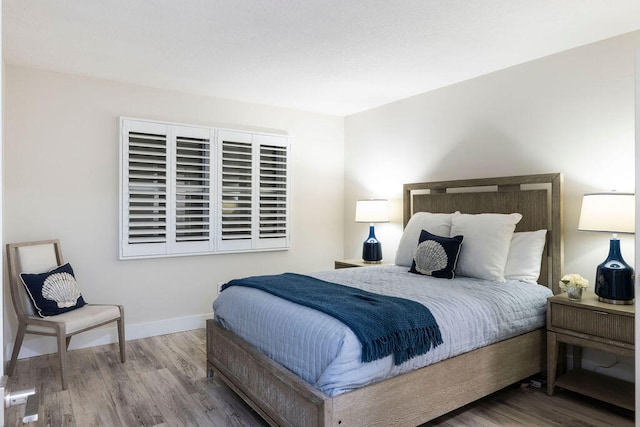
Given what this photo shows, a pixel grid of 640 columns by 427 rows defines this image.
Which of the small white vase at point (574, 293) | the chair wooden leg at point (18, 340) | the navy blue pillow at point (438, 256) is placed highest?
the navy blue pillow at point (438, 256)

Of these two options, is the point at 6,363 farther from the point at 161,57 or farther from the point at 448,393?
the point at 448,393

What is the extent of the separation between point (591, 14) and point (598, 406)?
245 cm

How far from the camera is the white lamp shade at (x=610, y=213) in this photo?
2.71 metres

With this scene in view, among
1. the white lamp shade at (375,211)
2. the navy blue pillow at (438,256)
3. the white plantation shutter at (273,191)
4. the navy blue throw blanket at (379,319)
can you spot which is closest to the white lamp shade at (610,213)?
the navy blue pillow at (438,256)

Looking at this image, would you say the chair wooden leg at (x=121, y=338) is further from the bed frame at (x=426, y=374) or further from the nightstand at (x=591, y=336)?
Result: the nightstand at (x=591, y=336)

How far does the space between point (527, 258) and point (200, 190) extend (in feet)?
9.99

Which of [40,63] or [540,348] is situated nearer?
[540,348]

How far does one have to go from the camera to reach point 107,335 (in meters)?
4.06

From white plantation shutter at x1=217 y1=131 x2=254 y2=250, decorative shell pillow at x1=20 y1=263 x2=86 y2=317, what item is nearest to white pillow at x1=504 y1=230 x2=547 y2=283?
white plantation shutter at x1=217 y1=131 x2=254 y2=250

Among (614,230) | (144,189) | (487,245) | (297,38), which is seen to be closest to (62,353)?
(144,189)

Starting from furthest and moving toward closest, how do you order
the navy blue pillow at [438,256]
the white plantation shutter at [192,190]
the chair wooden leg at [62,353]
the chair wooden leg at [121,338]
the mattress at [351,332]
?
the white plantation shutter at [192,190] → the chair wooden leg at [121,338] → the navy blue pillow at [438,256] → the chair wooden leg at [62,353] → the mattress at [351,332]

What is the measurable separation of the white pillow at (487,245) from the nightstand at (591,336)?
1.47 feet

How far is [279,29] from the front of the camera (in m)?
2.95

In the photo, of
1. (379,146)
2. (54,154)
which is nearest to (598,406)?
(379,146)
